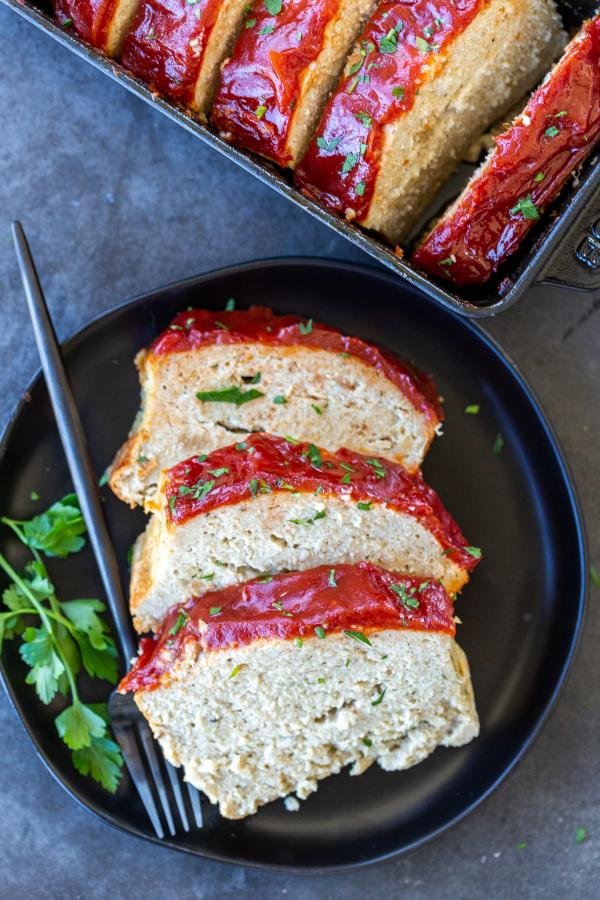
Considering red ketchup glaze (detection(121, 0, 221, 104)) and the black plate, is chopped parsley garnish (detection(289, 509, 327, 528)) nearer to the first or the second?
the black plate

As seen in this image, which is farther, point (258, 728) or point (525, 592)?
→ point (525, 592)

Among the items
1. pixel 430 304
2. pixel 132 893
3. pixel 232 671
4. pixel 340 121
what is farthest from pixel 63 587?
pixel 340 121

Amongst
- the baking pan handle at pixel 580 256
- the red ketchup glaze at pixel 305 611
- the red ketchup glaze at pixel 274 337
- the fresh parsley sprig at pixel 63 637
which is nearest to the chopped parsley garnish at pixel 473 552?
the red ketchup glaze at pixel 305 611

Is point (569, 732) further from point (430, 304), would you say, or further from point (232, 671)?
point (430, 304)

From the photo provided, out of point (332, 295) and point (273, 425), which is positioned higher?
point (332, 295)

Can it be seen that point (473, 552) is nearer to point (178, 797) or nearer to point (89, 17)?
point (178, 797)

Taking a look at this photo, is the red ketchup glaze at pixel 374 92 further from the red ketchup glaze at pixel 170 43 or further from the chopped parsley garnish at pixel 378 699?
the chopped parsley garnish at pixel 378 699

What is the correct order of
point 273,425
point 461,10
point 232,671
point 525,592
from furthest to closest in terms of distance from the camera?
point 525,592
point 273,425
point 232,671
point 461,10

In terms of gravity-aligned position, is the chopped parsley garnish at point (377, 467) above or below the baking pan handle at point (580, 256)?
below
